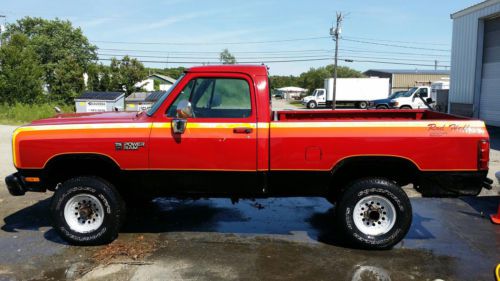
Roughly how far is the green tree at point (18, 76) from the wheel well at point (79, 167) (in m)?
20.8

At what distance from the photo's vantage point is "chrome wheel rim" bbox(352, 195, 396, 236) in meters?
5.05

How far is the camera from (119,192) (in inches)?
212

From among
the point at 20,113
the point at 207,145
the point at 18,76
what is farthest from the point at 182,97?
the point at 18,76

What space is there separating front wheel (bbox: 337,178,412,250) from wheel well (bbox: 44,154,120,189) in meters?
2.68

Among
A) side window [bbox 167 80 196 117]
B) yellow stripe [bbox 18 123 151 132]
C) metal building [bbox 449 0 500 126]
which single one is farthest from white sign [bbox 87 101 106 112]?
metal building [bbox 449 0 500 126]

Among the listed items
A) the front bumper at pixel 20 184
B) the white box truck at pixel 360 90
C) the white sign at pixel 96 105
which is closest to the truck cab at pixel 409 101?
the white box truck at pixel 360 90

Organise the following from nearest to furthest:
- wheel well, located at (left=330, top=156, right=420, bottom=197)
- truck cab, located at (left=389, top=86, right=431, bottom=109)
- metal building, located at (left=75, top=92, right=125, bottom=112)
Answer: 1. wheel well, located at (left=330, top=156, right=420, bottom=197)
2. metal building, located at (left=75, top=92, right=125, bottom=112)
3. truck cab, located at (left=389, top=86, right=431, bottom=109)

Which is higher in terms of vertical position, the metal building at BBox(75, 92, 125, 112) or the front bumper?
the metal building at BBox(75, 92, 125, 112)

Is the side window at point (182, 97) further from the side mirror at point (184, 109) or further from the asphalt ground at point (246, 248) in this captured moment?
the asphalt ground at point (246, 248)

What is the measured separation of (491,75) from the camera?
19297 millimetres

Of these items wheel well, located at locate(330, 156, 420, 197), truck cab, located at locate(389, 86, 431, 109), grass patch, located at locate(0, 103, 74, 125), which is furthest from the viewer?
truck cab, located at locate(389, 86, 431, 109)

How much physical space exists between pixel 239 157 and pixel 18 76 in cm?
2250

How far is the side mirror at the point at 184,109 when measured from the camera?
486 cm

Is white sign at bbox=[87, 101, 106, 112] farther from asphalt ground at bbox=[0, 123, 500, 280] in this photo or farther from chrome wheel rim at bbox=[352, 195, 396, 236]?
chrome wheel rim at bbox=[352, 195, 396, 236]
